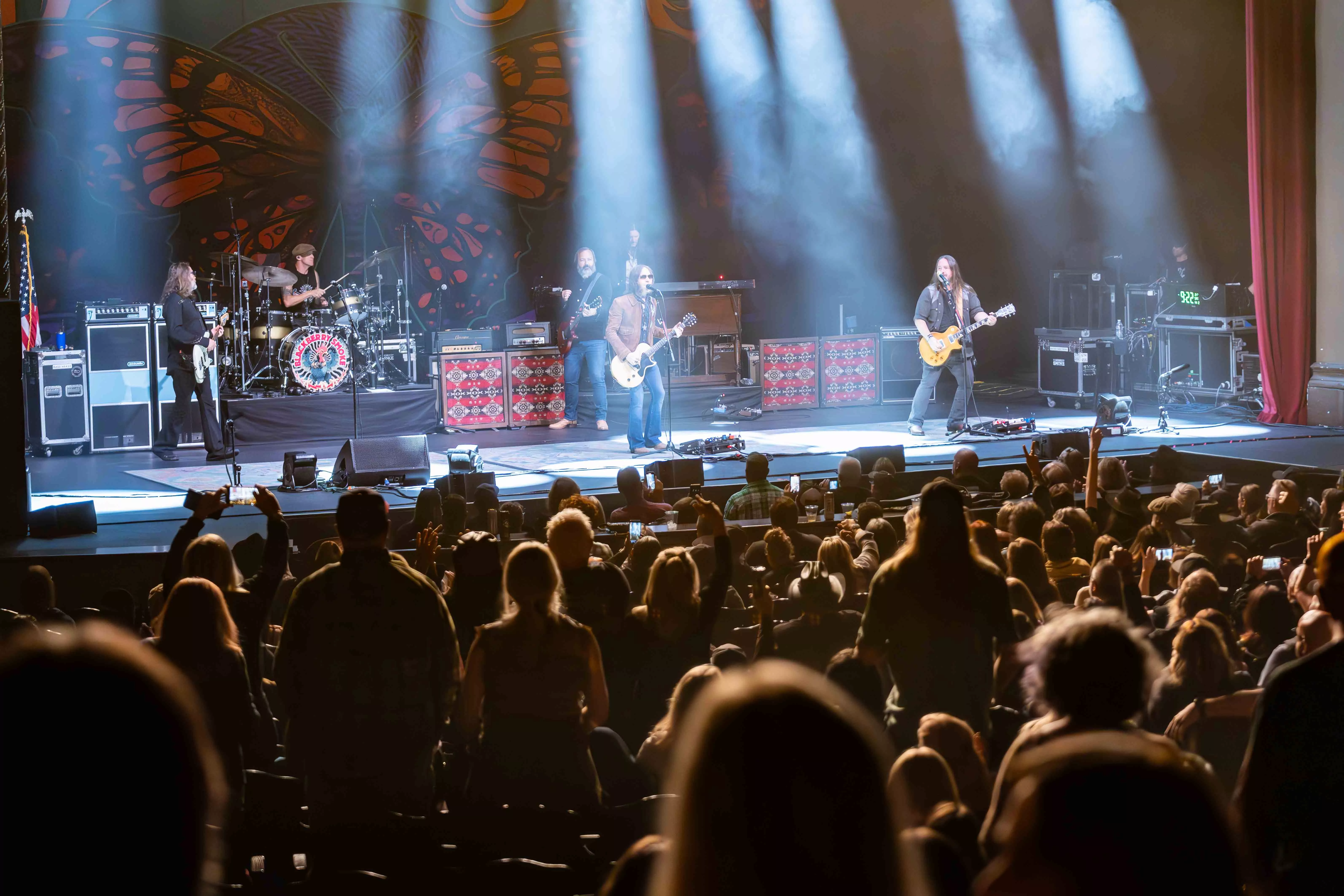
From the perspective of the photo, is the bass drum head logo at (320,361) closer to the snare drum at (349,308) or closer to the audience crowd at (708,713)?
the snare drum at (349,308)

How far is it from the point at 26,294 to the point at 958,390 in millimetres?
7872

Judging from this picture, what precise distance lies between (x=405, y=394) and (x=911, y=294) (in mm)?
7392

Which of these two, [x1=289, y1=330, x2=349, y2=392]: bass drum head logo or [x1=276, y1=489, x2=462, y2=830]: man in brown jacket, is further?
[x1=289, y1=330, x2=349, y2=392]: bass drum head logo

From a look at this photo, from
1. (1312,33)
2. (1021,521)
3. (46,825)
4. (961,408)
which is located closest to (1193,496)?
(1021,521)

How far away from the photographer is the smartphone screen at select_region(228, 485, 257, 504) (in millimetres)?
9609

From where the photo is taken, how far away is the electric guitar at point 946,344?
1233 cm

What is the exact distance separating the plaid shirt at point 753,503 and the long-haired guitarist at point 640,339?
13.7 feet

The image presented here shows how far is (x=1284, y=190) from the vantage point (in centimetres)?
1320

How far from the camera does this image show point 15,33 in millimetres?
13367

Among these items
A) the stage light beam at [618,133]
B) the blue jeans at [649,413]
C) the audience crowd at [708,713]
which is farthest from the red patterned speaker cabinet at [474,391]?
the audience crowd at [708,713]

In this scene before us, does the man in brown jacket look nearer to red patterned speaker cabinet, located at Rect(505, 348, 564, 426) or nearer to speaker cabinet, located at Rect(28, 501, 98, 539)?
speaker cabinet, located at Rect(28, 501, 98, 539)

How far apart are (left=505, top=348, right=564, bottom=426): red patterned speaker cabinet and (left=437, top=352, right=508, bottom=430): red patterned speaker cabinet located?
88 mm

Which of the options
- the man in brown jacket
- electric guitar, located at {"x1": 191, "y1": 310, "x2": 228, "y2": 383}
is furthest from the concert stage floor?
the man in brown jacket

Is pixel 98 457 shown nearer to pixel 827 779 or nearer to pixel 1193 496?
pixel 1193 496
